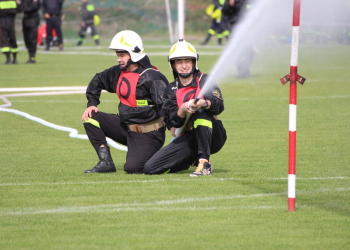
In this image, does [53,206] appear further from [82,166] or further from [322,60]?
[322,60]

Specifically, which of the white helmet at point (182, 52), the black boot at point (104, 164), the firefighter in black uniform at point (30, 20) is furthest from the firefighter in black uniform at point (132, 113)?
the firefighter in black uniform at point (30, 20)

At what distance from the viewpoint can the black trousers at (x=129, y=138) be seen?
7973mm

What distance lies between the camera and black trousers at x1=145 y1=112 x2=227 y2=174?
300 inches

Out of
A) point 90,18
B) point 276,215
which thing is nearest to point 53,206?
point 276,215

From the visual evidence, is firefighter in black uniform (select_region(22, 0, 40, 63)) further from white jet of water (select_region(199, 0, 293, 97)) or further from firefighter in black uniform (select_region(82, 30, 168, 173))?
white jet of water (select_region(199, 0, 293, 97))

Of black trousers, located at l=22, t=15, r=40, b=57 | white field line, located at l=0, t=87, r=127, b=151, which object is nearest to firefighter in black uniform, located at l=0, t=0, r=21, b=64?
black trousers, located at l=22, t=15, r=40, b=57

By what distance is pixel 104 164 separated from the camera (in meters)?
7.98

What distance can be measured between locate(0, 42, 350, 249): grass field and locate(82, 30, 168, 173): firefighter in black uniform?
33cm

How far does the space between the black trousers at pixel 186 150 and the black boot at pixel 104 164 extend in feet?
1.50

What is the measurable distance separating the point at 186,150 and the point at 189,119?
1.11 feet

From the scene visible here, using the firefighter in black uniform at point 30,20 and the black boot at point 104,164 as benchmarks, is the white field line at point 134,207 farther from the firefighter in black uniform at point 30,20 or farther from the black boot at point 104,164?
the firefighter in black uniform at point 30,20

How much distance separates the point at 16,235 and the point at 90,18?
96.5 feet

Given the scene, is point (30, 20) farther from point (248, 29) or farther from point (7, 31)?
point (248, 29)

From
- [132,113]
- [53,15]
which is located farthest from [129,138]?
[53,15]
